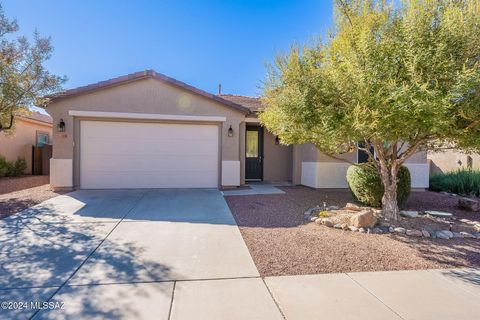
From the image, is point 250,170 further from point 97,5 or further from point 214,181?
point 97,5

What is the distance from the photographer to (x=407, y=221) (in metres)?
6.00

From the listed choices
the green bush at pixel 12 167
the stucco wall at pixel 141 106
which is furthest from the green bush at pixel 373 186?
the green bush at pixel 12 167

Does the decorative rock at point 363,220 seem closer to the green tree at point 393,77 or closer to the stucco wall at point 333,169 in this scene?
the green tree at point 393,77

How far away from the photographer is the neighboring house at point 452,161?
1303 centimetres

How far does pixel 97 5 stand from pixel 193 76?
6.18 meters

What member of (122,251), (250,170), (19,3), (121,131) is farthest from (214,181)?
(19,3)

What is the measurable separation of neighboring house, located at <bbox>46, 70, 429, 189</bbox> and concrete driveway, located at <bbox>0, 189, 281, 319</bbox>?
3.22 meters

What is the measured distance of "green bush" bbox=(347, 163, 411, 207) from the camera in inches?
284

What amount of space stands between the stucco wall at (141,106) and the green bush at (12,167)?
21.0 feet

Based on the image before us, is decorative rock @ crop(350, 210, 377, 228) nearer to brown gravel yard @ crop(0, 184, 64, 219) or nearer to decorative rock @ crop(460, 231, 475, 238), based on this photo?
decorative rock @ crop(460, 231, 475, 238)

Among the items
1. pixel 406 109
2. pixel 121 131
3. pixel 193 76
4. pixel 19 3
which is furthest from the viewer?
pixel 193 76

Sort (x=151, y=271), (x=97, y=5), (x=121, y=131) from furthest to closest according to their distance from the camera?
(x=121, y=131), (x=97, y=5), (x=151, y=271)

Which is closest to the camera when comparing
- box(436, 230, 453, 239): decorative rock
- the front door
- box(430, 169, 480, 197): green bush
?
box(436, 230, 453, 239): decorative rock

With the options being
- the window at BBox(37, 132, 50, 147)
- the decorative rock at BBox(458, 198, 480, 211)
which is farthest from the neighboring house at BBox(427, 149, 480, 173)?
the window at BBox(37, 132, 50, 147)
